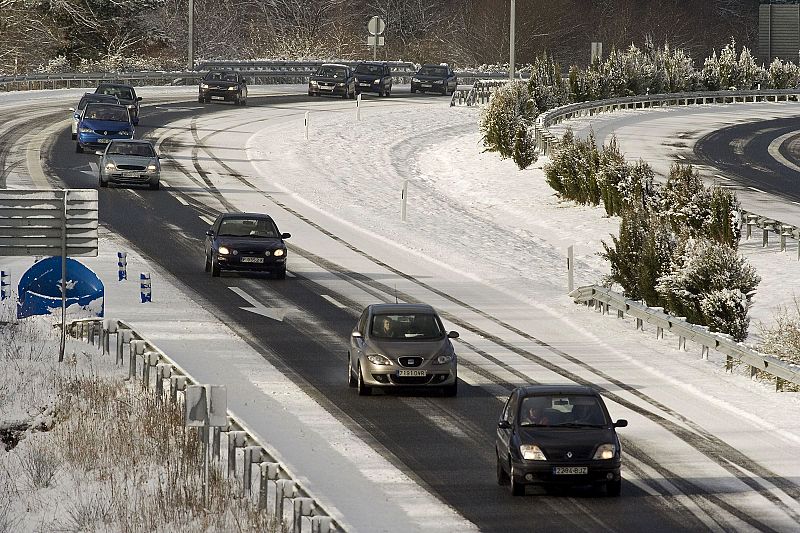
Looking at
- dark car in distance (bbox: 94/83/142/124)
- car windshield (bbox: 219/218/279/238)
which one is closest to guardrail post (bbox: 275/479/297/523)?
car windshield (bbox: 219/218/279/238)

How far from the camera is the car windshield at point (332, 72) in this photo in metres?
77.8

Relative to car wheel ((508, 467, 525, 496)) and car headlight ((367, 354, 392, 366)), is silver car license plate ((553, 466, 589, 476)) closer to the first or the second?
car wheel ((508, 467, 525, 496))

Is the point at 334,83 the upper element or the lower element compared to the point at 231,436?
upper

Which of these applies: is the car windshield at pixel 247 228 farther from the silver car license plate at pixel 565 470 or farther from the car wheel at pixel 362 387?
the silver car license plate at pixel 565 470

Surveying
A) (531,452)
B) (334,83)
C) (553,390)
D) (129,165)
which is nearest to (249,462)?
(531,452)

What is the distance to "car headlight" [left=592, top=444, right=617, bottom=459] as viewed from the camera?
17172mm

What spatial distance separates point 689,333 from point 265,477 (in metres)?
11.9

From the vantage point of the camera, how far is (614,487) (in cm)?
1745

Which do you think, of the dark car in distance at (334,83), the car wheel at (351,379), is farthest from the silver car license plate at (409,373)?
the dark car in distance at (334,83)

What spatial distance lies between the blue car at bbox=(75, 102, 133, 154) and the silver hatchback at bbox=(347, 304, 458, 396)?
1185 inches

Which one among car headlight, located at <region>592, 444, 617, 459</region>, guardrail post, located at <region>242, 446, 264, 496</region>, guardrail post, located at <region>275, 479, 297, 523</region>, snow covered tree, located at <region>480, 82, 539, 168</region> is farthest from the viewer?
snow covered tree, located at <region>480, 82, 539, 168</region>

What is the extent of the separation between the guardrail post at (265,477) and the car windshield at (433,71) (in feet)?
220

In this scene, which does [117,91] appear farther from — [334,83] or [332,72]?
[332,72]

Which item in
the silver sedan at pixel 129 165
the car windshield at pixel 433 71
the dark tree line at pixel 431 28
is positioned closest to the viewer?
the silver sedan at pixel 129 165
